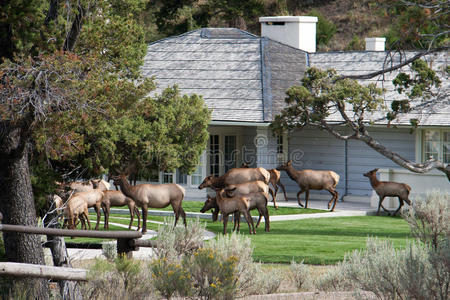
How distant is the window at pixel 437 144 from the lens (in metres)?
25.0

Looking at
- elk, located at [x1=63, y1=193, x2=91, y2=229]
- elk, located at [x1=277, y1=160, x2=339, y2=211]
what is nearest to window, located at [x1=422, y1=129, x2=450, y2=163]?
elk, located at [x1=277, y1=160, x2=339, y2=211]

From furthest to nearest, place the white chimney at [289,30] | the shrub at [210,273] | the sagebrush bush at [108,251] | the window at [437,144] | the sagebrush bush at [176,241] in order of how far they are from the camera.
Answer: the white chimney at [289,30]
the window at [437,144]
the sagebrush bush at [108,251]
the sagebrush bush at [176,241]
the shrub at [210,273]

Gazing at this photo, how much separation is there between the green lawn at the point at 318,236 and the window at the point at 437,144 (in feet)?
10.3

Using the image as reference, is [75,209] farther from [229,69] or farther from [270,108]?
[229,69]

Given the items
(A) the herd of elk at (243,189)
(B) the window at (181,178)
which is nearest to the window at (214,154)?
(B) the window at (181,178)

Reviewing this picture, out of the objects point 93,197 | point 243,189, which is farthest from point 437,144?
point 93,197

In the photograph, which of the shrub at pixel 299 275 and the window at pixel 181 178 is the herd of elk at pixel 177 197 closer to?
the window at pixel 181 178

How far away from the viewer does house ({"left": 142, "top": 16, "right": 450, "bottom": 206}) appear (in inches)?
992

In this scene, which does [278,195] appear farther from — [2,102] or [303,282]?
[2,102]

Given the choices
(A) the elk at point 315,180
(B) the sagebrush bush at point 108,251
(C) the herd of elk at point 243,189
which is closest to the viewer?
(B) the sagebrush bush at point 108,251

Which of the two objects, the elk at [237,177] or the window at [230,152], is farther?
the window at [230,152]

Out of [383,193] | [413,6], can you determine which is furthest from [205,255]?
[383,193]

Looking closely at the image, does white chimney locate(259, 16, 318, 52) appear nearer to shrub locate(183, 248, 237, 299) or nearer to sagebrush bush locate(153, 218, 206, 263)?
sagebrush bush locate(153, 218, 206, 263)

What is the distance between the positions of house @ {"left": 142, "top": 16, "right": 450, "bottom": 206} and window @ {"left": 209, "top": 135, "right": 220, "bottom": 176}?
0.11 feet
